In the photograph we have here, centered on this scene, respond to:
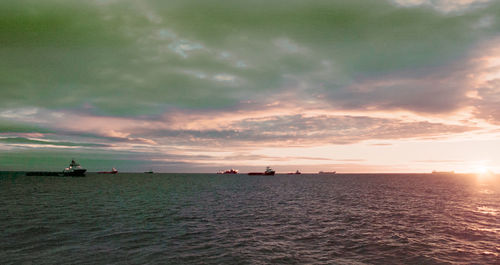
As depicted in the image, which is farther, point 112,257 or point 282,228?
point 282,228

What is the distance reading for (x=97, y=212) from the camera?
1726 inches

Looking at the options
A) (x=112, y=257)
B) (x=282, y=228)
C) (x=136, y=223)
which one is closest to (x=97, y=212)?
(x=136, y=223)

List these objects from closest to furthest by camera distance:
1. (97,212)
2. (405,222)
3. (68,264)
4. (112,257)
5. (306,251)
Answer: (68,264) → (112,257) → (306,251) → (405,222) → (97,212)

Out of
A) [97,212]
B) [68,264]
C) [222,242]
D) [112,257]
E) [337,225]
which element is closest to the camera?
[68,264]

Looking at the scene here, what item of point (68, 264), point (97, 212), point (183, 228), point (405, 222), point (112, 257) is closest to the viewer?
point (68, 264)

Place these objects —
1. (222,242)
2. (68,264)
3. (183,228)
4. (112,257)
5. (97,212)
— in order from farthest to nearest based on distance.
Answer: (97,212) → (183,228) → (222,242) → (112,257) → (68,264)

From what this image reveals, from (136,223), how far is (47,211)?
2087cm

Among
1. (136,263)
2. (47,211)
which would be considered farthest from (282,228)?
(47,211)

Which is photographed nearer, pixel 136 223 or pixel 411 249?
pixel 411 249

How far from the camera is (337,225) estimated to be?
114 feet

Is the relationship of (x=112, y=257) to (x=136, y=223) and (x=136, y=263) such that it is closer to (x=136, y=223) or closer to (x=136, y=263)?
(x=136, y=263)

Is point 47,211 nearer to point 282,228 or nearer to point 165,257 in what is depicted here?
point 165,257

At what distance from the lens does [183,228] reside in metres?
32.2

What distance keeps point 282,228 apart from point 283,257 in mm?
11016
